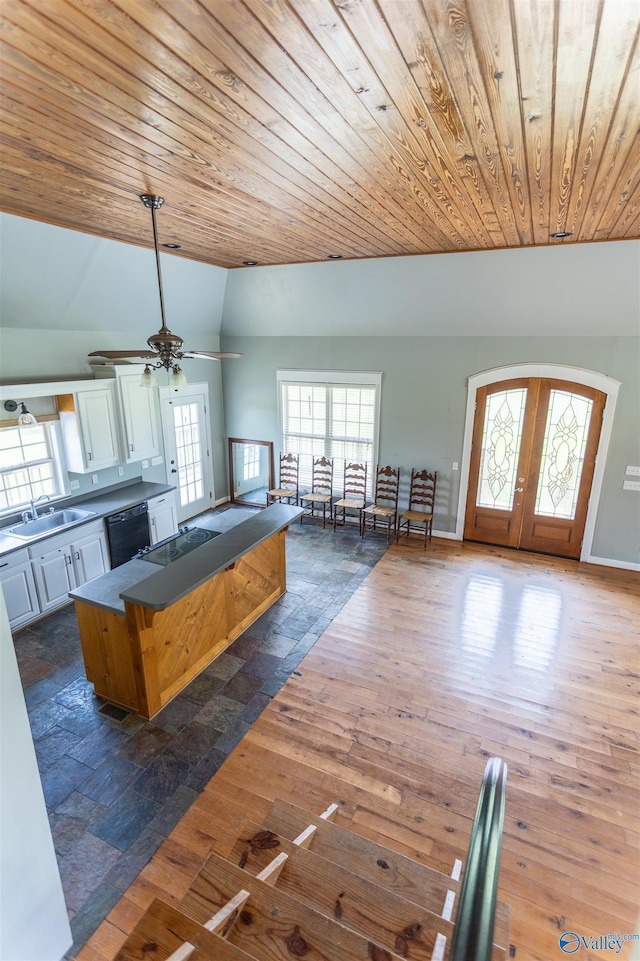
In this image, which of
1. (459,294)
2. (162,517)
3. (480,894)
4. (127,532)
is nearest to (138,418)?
(162,517)

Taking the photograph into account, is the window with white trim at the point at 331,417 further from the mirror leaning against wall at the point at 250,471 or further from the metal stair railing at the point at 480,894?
the metal stair railing at the point at 480,894

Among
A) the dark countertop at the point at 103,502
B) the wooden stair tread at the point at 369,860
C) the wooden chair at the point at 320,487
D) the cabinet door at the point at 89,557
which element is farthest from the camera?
the wooden chair at the point at 320,487

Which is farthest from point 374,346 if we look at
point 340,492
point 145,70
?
point 145,70

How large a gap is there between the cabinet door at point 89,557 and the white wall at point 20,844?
10.9ft

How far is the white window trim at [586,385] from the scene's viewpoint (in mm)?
5504

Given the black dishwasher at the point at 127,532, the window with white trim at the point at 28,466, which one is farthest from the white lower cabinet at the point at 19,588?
the black dishwasher at the point at 127,532

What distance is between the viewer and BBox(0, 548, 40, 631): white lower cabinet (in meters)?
4.22

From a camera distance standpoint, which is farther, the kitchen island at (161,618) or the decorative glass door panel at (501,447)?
the decorative glass door panel at (501,447)

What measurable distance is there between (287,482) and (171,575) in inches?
169

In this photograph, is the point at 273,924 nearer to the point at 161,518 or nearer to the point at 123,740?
the point at 123,740

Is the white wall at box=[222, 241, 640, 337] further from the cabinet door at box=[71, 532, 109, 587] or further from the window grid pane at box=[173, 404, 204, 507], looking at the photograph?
the cabinet door at box=[71, 532, 109, 587]

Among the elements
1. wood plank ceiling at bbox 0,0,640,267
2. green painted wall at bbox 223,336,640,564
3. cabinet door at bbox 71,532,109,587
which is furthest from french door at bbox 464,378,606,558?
cabinet door at bbox 71,532,109,587

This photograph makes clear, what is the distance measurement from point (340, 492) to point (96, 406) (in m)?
3.76

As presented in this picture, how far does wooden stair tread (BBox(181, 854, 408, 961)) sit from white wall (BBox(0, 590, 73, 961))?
67cm
